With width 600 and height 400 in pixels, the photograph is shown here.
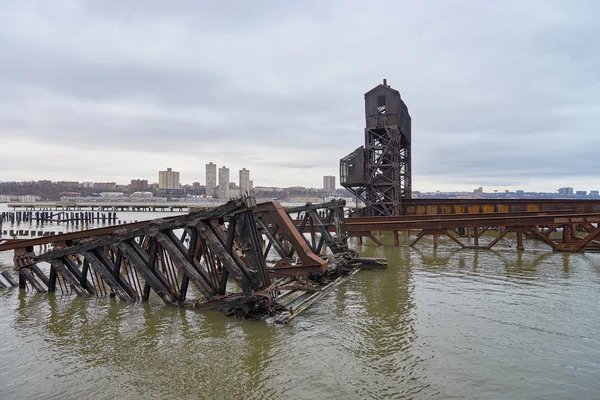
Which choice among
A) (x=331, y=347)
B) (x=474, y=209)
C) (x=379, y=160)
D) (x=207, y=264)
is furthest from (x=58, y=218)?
(x=331, y=347)

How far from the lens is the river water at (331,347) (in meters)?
5.43

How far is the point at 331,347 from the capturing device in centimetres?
687

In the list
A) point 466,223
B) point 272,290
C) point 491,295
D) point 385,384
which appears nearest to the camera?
point 385,384

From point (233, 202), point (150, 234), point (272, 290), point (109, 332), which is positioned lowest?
point (109, 332)

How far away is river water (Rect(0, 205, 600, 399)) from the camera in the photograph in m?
5.43

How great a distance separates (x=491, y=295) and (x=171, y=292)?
822 centimetres

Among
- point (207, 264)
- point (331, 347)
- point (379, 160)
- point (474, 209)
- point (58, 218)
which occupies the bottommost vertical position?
point (58, 218)

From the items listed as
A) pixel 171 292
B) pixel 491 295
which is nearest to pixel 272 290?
pixel 171 292

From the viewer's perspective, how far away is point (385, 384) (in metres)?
5.47

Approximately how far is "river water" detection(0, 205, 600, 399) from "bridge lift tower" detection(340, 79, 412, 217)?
21677 millimetres

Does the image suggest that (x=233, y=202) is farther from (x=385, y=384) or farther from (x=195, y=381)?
(x=385, y=384)

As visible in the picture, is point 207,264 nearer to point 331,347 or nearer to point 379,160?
point 331,347

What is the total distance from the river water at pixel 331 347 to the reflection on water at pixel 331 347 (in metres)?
0.02

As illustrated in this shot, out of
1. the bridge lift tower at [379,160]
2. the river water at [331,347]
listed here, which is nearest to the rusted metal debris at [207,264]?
the river water at [331,347]
